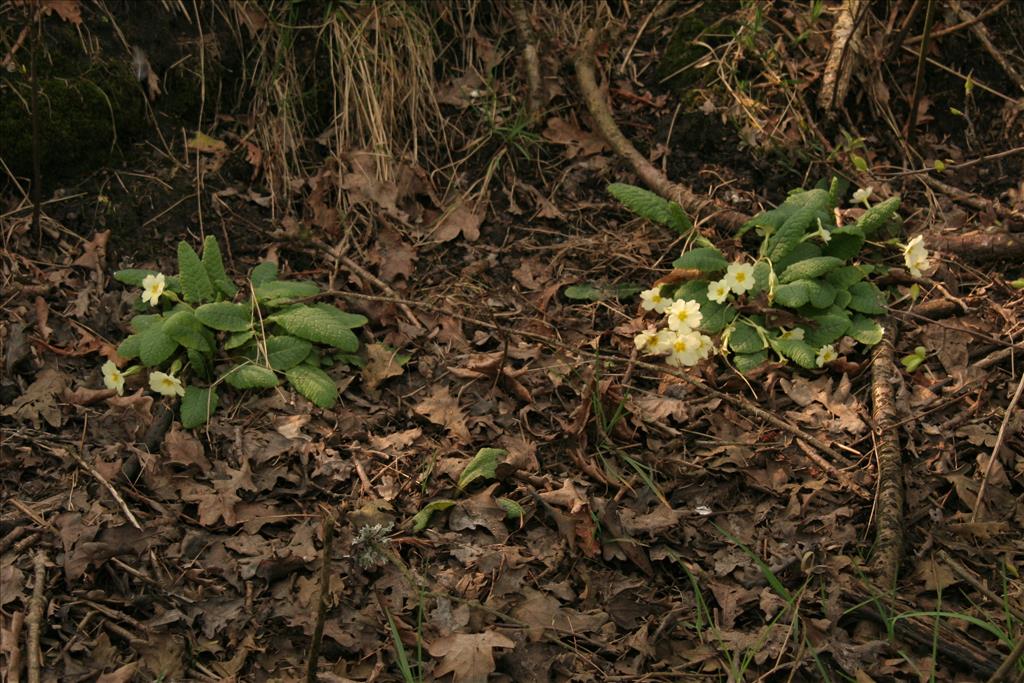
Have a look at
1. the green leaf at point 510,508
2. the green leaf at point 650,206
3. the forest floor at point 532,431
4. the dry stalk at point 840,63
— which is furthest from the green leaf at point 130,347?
the dry stalk at point 840,63

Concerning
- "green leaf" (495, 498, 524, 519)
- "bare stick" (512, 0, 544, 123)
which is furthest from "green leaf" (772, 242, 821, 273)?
"green leaf" (495, 498, 524, 519)

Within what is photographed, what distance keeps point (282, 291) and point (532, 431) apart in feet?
3.35

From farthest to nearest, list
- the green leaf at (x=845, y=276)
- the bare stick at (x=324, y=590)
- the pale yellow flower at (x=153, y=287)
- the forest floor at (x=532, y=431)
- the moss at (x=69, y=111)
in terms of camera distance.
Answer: the moss at (x=69, y=111)
the green leaf at (x=845, y=276)
the pale yellow flower at (x=153, y=287)
the forest floor at (x=532, y=431)
the bare stick at (x=324, y=590)

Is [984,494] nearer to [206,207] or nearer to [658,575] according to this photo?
[658,575]

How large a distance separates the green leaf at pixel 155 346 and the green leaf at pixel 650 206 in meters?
1.71

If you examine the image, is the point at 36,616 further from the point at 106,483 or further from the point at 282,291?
the point at 282,291

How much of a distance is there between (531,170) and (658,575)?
2.03 m

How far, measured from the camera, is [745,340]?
3.28 meters

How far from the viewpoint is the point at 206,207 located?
3.74m

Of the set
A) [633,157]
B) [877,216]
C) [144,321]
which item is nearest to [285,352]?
[144,321]

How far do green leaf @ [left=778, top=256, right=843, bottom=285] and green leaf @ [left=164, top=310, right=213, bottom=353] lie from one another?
2.02 metres

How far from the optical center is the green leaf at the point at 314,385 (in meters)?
3.03

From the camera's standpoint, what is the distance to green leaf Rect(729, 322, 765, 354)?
3266mm

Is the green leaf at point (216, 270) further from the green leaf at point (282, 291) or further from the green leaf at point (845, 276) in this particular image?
the green leaf at point (845, 276)
